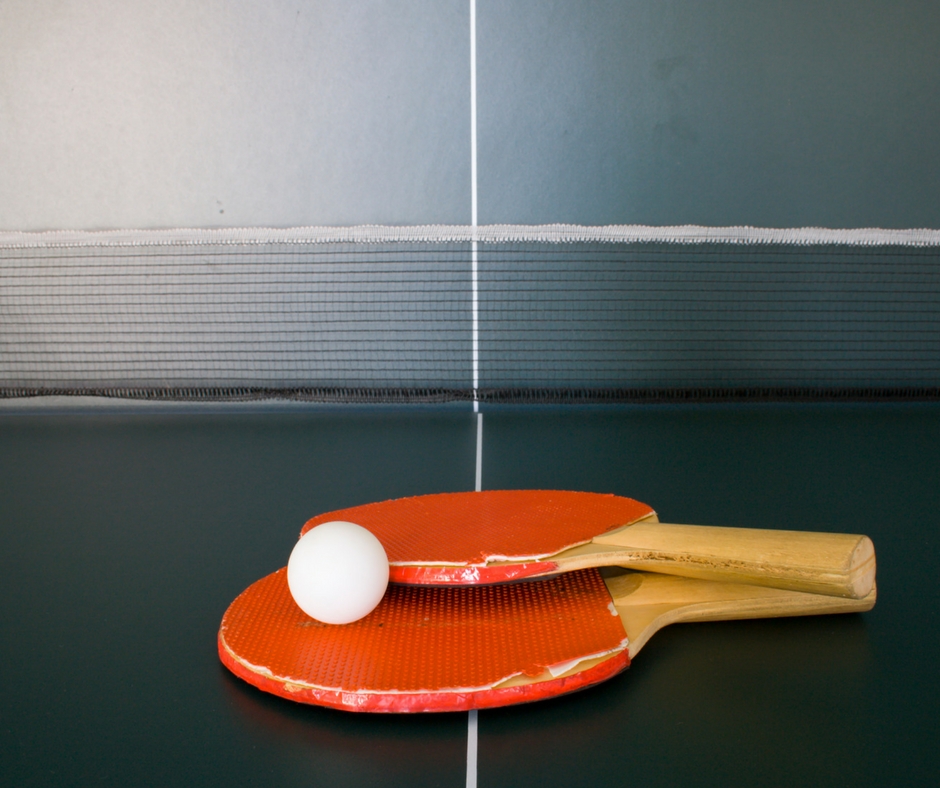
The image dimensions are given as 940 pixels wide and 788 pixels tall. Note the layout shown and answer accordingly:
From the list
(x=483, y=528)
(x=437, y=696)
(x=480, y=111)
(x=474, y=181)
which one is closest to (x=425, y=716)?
(x=437, y=696)

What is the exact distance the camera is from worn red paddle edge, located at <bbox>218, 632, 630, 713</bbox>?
1442mm

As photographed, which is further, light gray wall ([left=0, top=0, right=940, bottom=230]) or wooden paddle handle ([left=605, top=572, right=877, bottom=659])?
light gray wall ([left=0, top=0, right=940, bottom=230])

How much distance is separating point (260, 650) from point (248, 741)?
0.19m

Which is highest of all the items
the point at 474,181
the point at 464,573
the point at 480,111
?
the point at 480,111

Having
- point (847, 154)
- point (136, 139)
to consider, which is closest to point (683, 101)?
point (847, 154)

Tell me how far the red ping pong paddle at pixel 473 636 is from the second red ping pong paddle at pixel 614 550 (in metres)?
0.08

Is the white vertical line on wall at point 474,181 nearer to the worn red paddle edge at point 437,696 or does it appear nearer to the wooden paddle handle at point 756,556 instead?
the wooden paddle handle at point 756,556

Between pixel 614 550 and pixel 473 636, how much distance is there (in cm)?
38

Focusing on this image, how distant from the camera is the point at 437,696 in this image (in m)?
1.44

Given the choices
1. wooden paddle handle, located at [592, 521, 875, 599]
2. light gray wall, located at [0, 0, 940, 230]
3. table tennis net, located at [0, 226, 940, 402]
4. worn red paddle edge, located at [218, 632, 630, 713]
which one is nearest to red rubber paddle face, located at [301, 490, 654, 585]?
wooden paddle handle, located at [592, 521, 875, 599]

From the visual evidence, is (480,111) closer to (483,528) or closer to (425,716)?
(483,528)

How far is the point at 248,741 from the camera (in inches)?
57.6

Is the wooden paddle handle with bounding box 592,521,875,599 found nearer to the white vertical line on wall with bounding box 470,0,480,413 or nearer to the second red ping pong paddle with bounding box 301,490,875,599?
the second red ping pong paddle with bounding box 301,490,875,599

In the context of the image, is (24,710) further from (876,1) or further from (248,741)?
(876,1)
